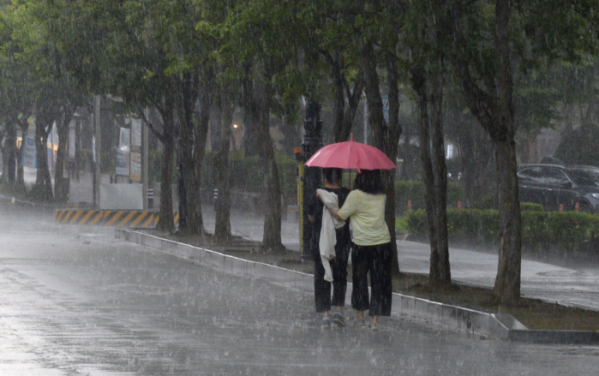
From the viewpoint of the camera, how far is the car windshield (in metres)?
30.7

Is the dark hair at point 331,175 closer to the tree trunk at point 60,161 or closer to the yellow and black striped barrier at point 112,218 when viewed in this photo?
the yellow and black striped barrier at point 112,218

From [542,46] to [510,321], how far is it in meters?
5.24

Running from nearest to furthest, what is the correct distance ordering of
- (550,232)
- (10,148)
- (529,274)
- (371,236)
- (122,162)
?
(371,236), (529,274), (550,232), (122,162), (10,148)

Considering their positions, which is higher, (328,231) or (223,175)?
(223,175)

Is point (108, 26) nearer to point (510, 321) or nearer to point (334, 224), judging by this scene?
point (334, 224)

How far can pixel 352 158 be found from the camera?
10648 millimetres

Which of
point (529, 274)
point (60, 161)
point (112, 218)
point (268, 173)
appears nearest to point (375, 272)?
point (529, 274)

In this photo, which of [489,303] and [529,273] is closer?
[489,303]

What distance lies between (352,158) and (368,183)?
0.35 meters

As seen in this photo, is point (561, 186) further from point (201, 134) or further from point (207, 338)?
point (207, 338)

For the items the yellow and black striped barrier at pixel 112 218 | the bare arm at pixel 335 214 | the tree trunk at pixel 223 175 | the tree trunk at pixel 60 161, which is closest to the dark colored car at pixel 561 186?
the yellow and black striped barrier at pixel 112 218

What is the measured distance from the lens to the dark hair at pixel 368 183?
34.4 feet

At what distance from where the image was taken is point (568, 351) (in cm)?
939

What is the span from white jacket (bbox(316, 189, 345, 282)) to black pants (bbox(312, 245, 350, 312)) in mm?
140
